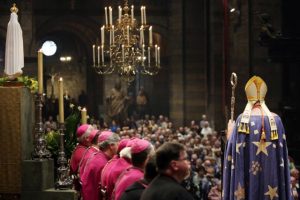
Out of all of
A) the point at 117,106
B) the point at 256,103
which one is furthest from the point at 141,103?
the point at 256,103

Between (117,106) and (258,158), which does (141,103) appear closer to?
(117,106)

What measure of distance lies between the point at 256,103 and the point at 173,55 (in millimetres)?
27403

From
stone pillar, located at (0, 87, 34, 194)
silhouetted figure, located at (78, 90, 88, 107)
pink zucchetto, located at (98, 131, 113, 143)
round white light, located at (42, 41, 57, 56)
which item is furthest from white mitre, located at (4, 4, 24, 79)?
round white light, located at (42, 41, 57, 56)

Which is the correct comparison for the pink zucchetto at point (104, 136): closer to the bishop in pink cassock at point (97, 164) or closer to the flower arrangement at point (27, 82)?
the bishop in pink cassock at point (97, 164)

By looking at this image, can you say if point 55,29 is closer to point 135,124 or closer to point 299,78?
point 135,124

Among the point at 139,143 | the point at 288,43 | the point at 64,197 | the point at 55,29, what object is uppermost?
the point at 55,29

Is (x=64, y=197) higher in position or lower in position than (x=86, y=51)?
lower

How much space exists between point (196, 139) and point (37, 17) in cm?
1759

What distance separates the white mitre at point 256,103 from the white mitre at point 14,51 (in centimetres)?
279

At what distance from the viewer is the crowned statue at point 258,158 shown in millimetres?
8602

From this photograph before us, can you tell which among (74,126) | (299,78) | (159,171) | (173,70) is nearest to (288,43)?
(299,78)

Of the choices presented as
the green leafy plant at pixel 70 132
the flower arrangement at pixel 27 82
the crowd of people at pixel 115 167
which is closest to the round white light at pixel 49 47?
the crowd of people at pixel 115 167

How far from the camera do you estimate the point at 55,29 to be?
40.6 meters

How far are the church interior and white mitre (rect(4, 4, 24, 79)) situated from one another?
12383mm
